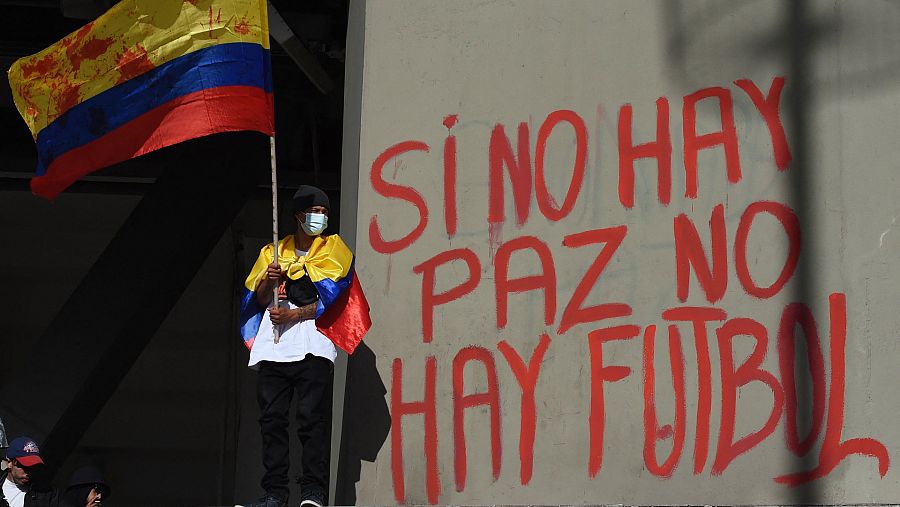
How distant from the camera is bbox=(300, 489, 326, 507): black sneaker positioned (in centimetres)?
611

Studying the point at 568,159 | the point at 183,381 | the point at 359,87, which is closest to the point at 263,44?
the point at 359,87

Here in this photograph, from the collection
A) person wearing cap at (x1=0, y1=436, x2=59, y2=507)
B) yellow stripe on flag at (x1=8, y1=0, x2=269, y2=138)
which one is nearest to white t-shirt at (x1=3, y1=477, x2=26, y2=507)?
person wearing cap at (x1=0, y1=436, x2=59, y2=507)

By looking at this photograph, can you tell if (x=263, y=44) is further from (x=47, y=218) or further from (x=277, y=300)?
(x=47, y=218)

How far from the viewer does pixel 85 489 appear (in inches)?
258

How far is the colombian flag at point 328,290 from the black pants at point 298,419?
18 centimetres

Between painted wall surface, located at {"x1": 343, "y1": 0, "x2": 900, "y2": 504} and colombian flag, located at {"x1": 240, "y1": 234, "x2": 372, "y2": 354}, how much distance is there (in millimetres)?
577

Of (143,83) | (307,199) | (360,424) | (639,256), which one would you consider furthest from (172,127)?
(639,256)

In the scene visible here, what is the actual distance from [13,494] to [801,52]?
4260 mm

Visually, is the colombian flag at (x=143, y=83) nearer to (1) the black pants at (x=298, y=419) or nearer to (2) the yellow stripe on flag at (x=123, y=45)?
(2) the yellow stripe on flag at (x=123, y=45)

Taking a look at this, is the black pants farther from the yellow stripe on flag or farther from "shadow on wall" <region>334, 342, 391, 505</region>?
the yellow stripe on flag

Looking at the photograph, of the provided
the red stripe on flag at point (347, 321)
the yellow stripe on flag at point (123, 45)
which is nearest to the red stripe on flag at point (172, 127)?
the yellow stripe on flag at point (123, 45)

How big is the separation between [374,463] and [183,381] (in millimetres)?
6344

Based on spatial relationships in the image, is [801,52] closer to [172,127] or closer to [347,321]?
[347,321]

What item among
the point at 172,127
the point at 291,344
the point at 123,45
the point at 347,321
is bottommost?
the point at 291,344
